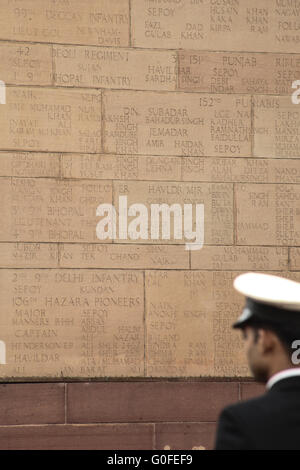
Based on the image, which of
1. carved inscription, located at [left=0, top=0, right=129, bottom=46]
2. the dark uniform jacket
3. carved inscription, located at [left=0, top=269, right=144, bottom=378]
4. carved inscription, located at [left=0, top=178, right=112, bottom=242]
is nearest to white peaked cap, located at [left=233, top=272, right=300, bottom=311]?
the dark uniform jacket

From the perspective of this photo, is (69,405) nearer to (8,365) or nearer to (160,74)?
(8,365)

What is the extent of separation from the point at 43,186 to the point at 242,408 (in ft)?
16.6

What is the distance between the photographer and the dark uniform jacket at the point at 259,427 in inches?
132

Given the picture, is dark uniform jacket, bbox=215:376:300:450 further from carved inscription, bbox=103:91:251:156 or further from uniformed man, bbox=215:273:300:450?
carved inscription, bbox=103:91:251:156

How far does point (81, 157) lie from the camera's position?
8.21 meters

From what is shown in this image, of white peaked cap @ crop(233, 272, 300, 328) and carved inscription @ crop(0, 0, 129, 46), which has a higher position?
carved inscription @ crop(0, 0, 129, 46)
